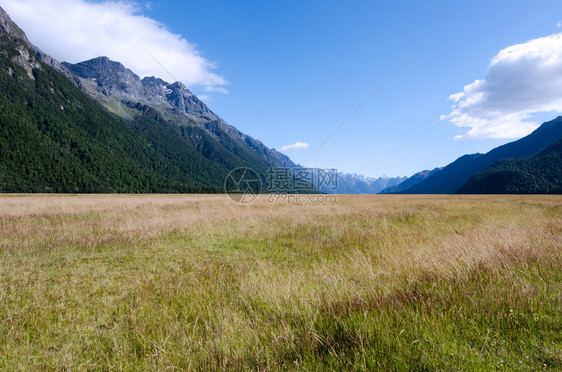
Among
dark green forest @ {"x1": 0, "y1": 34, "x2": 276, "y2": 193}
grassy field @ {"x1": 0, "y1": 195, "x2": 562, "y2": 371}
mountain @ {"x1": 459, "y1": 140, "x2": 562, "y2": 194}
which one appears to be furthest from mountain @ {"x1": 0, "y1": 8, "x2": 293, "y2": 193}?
mountain @ {"x1": 459, "y1": 140, "x2": 562, "y2": 194}

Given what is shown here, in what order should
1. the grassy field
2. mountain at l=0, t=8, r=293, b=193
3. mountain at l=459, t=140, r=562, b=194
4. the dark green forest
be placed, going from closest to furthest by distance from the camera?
1. the grassy field
2. the dark green forest
3. mountain at l=0, t=8, r=293, b=193
4. mountain at l=459, t=140, r=562, b=194

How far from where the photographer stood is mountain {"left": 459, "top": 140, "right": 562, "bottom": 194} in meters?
139

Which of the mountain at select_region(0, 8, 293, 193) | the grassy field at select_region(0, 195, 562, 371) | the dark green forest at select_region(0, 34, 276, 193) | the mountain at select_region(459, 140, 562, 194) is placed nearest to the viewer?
the grassy field at select_region(0, 195, 562, 371)

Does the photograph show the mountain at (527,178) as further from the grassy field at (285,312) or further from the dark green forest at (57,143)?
the grassy field at (285,312)

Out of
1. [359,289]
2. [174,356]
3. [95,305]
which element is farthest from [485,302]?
[95,305]

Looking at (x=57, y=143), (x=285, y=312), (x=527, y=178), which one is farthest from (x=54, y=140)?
(x=527, y=178)

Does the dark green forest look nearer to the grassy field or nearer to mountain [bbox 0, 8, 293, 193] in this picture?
mountain [bbox 0, 8, 293, 193]

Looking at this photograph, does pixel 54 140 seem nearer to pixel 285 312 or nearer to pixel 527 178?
pixel 285 312

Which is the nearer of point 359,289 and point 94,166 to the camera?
point 359,289

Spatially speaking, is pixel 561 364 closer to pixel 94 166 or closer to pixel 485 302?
pixel 485 302

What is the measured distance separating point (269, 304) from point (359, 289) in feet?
5.29

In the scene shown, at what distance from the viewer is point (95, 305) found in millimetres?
3674

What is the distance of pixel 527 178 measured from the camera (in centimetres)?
14462

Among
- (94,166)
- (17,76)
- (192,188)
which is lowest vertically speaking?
(192,188)
